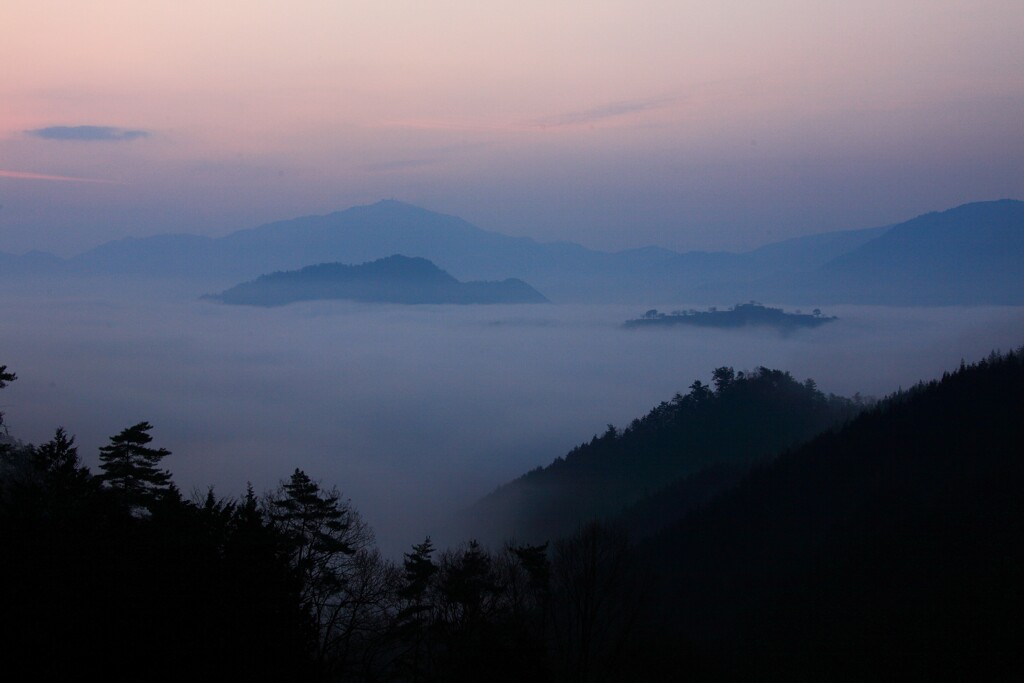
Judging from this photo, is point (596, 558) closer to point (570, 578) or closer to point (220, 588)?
point (570, 578)

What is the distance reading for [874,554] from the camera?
132ft

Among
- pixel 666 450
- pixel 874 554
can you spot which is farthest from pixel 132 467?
pixel 666 450

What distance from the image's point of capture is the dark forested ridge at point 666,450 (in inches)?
3223

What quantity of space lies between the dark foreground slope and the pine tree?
15376 mm

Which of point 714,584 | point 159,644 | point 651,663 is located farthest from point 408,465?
point 159,644

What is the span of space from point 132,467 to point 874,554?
35111 mm

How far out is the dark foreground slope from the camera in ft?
95.9

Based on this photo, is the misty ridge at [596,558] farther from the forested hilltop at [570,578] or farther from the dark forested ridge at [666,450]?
the dark forested ridge at [666,450]

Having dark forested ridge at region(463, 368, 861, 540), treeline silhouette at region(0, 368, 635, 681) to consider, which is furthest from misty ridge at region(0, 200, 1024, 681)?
dark forested ridge at region(463, 368, 861, 540)

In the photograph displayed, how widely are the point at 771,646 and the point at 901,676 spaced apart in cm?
618

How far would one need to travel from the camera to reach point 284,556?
580 inches

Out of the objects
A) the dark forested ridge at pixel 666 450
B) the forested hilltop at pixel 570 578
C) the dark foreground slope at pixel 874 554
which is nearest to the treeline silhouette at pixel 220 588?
the forested hilltop at pixel 570 578

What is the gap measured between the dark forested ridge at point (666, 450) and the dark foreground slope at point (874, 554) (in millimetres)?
20798

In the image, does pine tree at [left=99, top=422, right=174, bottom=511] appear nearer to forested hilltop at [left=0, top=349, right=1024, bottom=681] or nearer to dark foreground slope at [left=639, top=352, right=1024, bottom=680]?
forested hilltop at [left=0, top=349, right=1024, bottom=681]
